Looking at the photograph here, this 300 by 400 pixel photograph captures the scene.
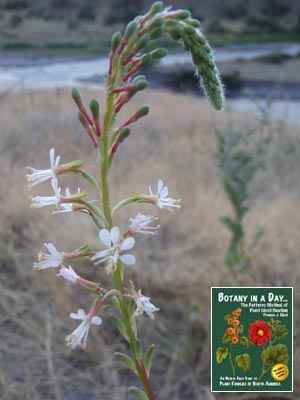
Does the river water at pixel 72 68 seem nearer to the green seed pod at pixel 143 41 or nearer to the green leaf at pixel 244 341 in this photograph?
the green leaf at pixel 244 341

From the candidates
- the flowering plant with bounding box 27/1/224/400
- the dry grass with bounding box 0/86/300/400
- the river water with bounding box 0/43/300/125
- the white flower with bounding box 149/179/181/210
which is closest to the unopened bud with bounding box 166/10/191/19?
the flowering plant with bounding box 27/1/224/400

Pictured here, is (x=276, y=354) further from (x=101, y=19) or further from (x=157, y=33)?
(x=101, y=19)

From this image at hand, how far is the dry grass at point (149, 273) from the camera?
1.37 metres

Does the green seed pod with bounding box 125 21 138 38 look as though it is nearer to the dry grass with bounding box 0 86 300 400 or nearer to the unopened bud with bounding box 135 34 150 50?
the unopened bud with bounding box 135 34 150 50

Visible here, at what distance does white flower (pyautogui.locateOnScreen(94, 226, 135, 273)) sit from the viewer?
15.1 inches

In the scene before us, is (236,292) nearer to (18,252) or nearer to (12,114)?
(18,252)

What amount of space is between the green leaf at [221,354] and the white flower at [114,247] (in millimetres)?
394

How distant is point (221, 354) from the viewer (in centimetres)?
76

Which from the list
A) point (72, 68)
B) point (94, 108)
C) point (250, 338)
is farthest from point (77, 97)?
point (72, 68)

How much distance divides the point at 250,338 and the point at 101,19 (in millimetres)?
2225

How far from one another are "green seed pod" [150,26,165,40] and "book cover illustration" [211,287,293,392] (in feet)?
1.32

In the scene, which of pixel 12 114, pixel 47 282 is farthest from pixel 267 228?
pixel 12 114

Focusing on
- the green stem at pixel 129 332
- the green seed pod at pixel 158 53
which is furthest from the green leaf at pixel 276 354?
the green seed pod at pixel 158 53

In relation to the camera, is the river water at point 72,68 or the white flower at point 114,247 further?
the river water at point 72,68
